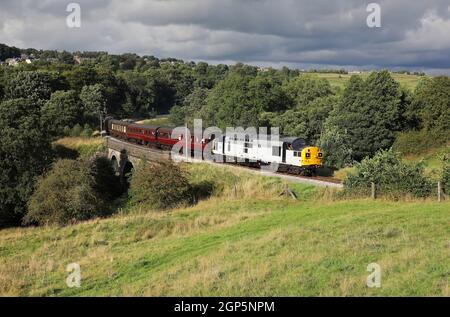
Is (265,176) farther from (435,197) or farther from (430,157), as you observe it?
(430,157)

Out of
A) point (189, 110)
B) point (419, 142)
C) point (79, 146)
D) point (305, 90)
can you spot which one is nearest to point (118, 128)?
point (79, 146)

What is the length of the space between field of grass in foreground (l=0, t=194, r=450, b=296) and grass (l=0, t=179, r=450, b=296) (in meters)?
0.03

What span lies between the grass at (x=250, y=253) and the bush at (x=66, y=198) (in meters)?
7.02

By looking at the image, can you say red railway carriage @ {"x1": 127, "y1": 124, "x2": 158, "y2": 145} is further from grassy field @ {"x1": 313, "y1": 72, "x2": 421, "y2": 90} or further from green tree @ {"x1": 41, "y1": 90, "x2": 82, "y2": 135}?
grassy field @ {"x1": 313, "y1": 72, "x2": 421, "y2": 90}

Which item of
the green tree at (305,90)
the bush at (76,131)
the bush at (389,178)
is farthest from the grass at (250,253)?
the green tree at (305,90)

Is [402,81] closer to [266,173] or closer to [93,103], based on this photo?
[93,103]

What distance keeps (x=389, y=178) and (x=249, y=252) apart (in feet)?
46.0

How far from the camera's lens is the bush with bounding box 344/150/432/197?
26.1m

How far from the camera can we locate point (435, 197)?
995 inches

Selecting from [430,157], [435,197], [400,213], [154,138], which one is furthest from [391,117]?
[400,213]

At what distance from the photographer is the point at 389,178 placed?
2684cm

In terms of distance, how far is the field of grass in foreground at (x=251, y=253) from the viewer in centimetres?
1197

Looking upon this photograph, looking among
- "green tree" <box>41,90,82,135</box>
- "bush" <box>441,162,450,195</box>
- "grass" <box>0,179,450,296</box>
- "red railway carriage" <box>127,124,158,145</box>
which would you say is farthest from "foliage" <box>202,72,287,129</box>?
"grass" <box>0,179,450,296</box>

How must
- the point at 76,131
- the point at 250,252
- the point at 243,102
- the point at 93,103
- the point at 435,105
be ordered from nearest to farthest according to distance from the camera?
the point at 250,252
the point at 435,105
the point at 243,102
the point at 76,131
the point at 93,103
